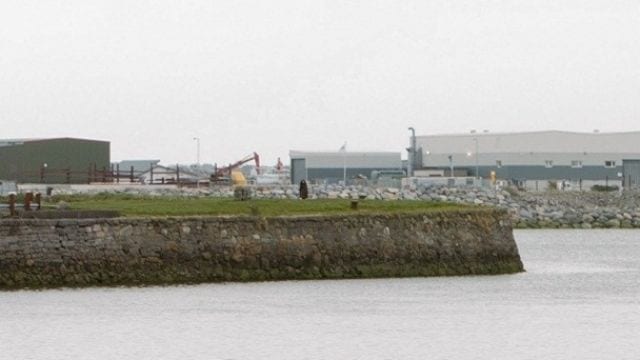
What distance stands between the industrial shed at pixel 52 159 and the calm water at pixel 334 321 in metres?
50.3

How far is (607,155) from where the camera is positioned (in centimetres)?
13175

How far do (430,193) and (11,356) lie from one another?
2674 inches

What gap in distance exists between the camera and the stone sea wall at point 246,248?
43.1m

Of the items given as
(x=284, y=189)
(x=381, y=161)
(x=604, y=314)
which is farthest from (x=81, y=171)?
(x=604, y=314)

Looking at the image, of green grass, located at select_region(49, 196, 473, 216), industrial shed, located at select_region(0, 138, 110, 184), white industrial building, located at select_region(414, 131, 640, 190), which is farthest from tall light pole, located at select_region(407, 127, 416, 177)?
green grass, located at select_region(49, 196, 473, 216)

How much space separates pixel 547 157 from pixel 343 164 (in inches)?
754

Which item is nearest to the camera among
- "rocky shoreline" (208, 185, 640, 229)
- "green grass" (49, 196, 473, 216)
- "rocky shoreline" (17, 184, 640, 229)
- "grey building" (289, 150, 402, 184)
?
"green grass" (49, 196, 473, 216)

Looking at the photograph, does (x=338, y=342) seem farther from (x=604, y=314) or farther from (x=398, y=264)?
(x=398, y=264)

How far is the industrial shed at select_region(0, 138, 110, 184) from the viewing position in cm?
9619

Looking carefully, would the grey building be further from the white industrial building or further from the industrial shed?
the industrial shed

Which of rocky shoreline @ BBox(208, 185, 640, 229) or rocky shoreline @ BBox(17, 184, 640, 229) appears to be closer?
rocky shoreline @ BBox(17, 184, 640, 229)

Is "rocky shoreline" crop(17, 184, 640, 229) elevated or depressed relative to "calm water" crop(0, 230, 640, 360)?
elevated

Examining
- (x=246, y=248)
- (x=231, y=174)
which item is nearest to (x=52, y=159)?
(x=231, y=174)

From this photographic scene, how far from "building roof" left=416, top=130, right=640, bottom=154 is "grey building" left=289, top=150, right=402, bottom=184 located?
33.0 feet
